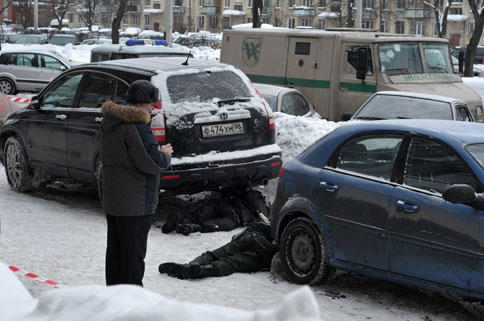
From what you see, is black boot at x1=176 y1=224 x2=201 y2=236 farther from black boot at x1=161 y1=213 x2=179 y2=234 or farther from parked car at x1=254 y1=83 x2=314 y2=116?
parked car at x1=254 y1=83 x2=314 y2=116

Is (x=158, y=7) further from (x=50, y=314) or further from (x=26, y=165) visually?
(x=50, y=314)

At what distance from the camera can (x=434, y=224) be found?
6.53 meters

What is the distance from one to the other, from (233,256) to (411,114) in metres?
6.31

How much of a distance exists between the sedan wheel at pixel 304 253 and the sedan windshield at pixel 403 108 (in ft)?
20.3

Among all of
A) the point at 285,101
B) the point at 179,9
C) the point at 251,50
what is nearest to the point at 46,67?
the point at 251,50

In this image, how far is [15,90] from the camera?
31.2 m

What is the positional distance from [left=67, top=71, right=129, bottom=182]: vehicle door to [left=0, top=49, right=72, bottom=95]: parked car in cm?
2064

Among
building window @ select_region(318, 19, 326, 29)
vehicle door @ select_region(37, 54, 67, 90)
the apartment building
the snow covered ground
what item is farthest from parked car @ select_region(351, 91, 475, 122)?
building window @ select_region(318, 19, 326, 29)

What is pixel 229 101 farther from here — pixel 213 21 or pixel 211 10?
pixel 213 21

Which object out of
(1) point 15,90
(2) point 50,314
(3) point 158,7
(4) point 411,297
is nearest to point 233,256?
(4) point 411,297

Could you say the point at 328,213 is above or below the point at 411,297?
above

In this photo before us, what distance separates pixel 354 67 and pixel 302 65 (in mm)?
1520

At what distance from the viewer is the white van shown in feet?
56.1

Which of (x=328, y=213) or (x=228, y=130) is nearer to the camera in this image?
(x=328, y=213)
